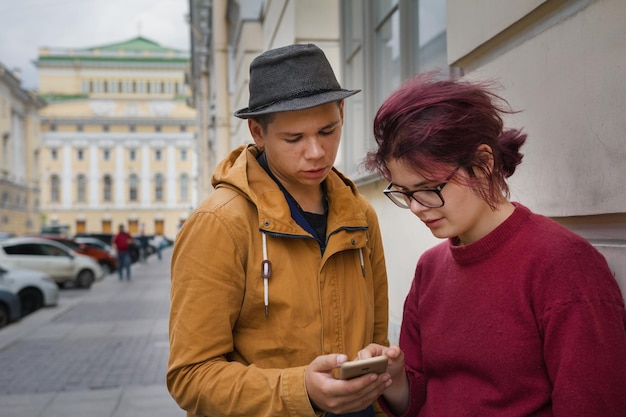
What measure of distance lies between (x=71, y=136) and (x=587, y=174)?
8302cm

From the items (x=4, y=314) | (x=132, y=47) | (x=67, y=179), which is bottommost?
(x=4, y=314)

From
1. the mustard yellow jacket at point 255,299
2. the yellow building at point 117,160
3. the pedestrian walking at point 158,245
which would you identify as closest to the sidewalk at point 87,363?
the mustard yellow jacket at point 255,299

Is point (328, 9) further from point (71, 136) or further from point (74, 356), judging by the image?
point (71, 136)

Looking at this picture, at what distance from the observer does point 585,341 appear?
1.34 m

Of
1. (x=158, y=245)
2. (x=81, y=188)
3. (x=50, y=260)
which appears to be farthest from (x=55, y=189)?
(x=50, y=260)

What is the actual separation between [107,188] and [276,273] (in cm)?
8220

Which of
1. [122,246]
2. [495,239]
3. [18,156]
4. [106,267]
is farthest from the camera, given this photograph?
[18,156]

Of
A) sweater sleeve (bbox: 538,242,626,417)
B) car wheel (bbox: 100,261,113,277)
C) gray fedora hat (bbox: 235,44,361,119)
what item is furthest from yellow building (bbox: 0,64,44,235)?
sweater sleeve (bbox: 538,242,626,417)

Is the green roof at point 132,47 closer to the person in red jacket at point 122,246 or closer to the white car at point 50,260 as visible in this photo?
the person in red jacket at point 122,246

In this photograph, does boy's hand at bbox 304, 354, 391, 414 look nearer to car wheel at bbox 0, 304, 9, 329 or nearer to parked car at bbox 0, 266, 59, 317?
car wheel at bbox 0, 304, 9, 329

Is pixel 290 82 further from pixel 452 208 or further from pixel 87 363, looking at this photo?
pixel 87 363

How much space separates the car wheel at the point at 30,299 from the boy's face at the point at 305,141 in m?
13.8

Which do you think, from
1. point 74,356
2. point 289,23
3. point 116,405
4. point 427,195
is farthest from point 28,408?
point 427,195

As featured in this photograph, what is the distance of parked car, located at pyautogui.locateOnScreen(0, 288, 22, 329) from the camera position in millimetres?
12250
